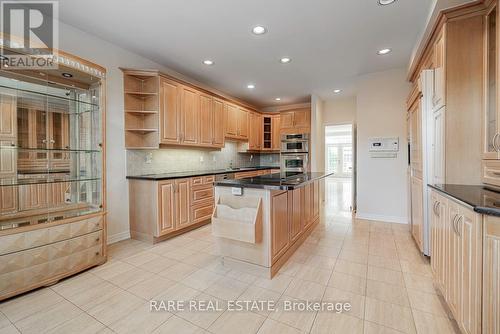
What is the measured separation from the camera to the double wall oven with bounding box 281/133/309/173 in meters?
5.59

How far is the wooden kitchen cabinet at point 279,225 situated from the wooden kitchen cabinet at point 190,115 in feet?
7.16

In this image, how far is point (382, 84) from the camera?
13.3ft

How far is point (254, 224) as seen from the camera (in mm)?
2055

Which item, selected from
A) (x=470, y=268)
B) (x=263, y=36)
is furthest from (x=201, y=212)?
(x=470, y=268)

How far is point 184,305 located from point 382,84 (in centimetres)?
460

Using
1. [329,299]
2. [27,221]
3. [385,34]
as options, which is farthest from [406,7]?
[27,221]

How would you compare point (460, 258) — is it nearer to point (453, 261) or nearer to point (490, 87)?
point (453, 261)

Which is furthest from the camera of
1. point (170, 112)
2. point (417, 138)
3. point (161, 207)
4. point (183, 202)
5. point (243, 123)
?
point (243, 123)

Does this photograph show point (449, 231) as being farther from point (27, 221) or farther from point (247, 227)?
point (27, 221)

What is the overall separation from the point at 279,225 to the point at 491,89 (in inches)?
86.8

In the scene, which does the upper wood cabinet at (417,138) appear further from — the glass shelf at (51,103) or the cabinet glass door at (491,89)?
the glass shelf at (51,103)

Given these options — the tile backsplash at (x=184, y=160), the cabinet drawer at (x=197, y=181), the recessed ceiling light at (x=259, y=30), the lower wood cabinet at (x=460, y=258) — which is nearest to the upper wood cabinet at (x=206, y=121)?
the tile backsplash at (x=184, y=160)

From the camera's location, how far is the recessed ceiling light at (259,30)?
2.63 metres

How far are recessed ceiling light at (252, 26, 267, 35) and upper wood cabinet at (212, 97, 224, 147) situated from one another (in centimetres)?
194
